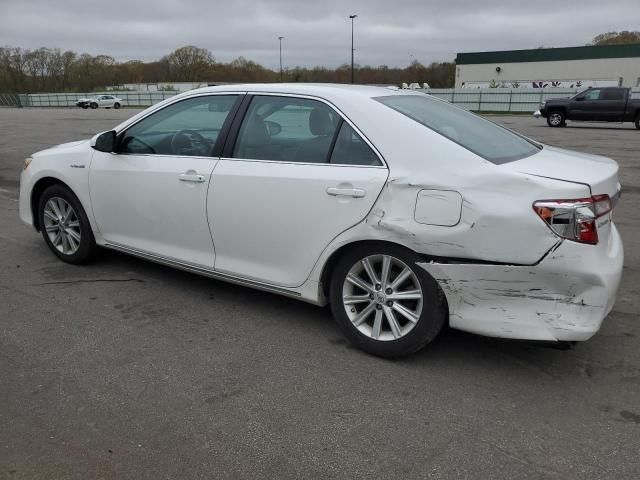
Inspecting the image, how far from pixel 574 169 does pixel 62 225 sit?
13.8 ft

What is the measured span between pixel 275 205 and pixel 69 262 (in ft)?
8.42

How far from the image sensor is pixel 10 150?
48.5 feet

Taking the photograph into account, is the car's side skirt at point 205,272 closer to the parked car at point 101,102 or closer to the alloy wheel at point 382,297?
the alloy wheel at point 382,297

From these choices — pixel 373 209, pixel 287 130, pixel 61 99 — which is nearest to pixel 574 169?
pixel 373 209

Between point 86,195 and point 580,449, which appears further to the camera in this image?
point 86,195

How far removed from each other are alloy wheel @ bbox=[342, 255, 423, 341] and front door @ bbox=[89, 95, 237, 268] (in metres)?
1.14

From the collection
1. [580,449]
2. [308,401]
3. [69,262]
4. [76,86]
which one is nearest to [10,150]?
[69,262]

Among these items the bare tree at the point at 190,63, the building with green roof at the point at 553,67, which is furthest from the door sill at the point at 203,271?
the bare tree at the point at 190,63

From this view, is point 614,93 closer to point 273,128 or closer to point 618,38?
point 273,128

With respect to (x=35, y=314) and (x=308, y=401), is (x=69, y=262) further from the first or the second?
(x=308, y=401)

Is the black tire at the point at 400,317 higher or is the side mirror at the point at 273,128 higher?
the side mirror at the point at 273,128

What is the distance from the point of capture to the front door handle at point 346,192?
3262 millimetres

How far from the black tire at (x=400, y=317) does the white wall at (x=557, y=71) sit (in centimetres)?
6868

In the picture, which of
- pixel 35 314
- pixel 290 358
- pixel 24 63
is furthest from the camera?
pixel 24 63
